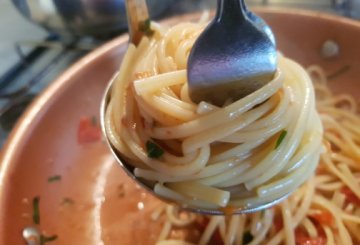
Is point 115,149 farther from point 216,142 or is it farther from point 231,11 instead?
point 231,11

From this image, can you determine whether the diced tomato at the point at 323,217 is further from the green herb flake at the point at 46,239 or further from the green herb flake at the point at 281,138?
the green herb flake at the point at 46,239

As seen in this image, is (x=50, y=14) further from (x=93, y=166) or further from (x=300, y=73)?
(x=300, y=73)

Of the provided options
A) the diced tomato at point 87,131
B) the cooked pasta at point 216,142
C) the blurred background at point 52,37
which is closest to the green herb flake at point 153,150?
the cooked pasta at point 216,142

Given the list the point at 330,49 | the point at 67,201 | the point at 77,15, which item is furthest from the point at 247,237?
the point at 77,15

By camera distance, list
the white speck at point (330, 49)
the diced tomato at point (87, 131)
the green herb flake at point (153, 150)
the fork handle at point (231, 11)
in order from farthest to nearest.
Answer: the white speck at point (330, 49) → the diced tomato at point (87, 131) → the green herb flake at point (153, 150) → the fork handle at point (231, 11)

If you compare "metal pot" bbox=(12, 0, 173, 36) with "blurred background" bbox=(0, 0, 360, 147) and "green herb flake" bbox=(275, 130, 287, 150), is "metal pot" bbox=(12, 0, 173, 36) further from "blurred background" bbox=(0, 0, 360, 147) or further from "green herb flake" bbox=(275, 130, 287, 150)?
"green herb flake" bbox=(275, 130, 287, 150)

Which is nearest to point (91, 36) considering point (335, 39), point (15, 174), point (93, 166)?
point (93, 166)
